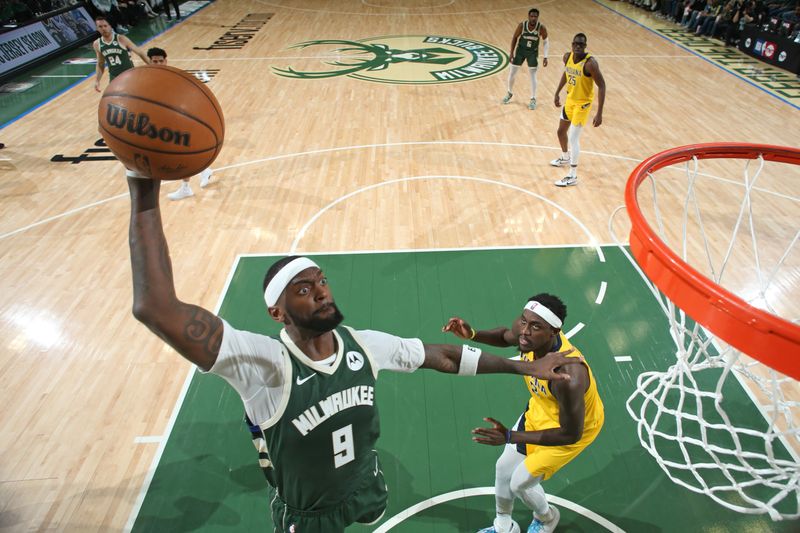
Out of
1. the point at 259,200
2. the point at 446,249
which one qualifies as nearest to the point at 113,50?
the point at 259,200

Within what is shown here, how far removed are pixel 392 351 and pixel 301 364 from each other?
0.41 metres

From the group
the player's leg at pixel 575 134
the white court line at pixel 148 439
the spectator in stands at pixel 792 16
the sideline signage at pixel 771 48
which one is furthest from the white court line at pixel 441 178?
the spectator in stands at pixel 792 16

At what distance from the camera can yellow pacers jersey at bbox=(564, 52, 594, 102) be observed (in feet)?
21.9

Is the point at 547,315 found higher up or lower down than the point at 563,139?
higher up

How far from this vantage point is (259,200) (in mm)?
7066

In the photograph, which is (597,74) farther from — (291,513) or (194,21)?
(194,21)

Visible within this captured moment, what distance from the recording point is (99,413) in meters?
4.22

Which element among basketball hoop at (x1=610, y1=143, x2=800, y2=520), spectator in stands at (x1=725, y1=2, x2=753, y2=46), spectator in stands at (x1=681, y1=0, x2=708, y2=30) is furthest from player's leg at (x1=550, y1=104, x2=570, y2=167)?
spectator in stands at (x1=681, y1=0, x2=708, y2=30)

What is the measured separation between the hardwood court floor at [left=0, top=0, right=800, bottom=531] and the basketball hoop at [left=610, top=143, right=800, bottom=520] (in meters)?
0.48

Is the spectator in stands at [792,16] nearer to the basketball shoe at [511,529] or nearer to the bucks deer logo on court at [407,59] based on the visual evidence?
the bucks deer logo on court at [407,59]

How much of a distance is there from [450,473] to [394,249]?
288 centimetres

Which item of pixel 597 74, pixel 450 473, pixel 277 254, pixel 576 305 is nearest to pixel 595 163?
pixel 597 74

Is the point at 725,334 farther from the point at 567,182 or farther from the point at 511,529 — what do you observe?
the point at 567,182

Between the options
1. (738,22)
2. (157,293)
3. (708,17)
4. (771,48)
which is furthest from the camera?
(708,17)
